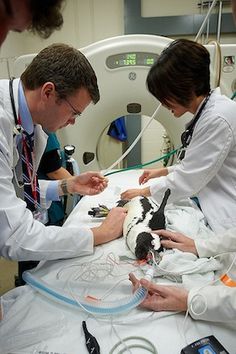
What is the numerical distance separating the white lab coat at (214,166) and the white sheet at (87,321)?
46 cm

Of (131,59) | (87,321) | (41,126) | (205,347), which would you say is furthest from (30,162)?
(131,59)

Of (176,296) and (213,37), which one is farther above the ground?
(213,37)

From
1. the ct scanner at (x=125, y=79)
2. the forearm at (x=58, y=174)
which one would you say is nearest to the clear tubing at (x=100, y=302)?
the forearm at (x=58, y=174)

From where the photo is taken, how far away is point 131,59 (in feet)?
6.67

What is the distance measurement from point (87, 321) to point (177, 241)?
466mm

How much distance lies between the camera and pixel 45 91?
1188mm

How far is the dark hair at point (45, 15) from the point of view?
0.41 metres

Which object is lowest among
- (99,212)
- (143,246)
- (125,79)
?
(99,212)

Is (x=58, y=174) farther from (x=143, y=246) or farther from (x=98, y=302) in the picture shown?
(x=98, y=302)

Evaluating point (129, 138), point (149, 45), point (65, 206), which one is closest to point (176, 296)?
point (65, 206)

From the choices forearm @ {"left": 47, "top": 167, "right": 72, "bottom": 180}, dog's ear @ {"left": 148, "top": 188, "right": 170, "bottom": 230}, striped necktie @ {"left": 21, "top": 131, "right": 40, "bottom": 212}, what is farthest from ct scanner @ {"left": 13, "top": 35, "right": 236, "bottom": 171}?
dog's ear @ {"left": 148, "top": 188, "right": 170, "bottom": 230}

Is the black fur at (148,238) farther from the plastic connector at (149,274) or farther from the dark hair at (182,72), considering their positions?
the dark hair at (182,72)

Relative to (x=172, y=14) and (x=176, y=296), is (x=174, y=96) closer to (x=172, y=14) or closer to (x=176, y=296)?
(x=176, y=296)

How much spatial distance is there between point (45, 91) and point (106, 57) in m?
0.97
